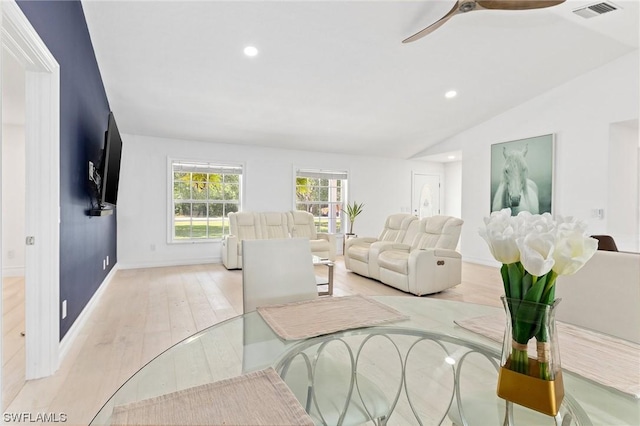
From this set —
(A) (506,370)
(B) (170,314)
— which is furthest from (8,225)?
(A) (506,370)

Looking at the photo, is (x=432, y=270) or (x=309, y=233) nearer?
(x=432, y=270)

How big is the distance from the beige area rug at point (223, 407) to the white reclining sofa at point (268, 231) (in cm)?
487

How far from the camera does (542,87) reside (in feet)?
16.6

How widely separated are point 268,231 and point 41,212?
13.9 ft

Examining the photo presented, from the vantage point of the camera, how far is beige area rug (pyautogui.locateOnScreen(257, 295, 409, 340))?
123cm

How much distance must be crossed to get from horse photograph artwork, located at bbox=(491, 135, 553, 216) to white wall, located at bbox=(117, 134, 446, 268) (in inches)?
101

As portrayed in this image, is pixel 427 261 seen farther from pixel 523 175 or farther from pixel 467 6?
pixel 523 175

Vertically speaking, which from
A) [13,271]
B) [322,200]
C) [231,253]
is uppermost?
[322,200]

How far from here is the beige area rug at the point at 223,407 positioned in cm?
69

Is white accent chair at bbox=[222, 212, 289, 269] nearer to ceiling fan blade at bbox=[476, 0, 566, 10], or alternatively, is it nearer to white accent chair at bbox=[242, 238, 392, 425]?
white accent chair at bbox=[242, 238, 392, 425]

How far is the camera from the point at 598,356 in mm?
1032

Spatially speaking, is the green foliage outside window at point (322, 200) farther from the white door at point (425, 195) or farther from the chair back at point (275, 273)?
the chair back at point (275, 273)

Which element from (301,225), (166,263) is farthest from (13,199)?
(301,225)

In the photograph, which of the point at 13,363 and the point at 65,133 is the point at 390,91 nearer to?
the point at 65,133
